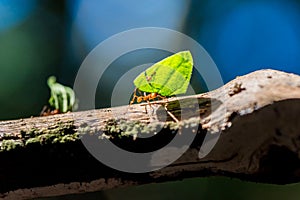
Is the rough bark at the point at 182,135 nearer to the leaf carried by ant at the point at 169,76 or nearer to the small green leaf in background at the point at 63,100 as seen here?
the leaf carried by ant at the point at 169,76

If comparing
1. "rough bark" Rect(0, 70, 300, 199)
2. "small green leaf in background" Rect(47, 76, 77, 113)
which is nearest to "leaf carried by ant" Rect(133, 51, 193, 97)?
"rough bark" Rect(0, 70, 300, 199)

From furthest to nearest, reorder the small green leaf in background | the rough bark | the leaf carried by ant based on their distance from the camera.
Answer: the small green leaf in background → the leaf carried by ant → the rough bark

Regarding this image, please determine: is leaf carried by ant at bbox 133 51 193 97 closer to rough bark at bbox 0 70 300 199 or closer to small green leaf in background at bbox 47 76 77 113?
rough bark at bbox 0 70 300 199

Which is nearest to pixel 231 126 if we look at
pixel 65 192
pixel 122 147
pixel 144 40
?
pixel 122 147

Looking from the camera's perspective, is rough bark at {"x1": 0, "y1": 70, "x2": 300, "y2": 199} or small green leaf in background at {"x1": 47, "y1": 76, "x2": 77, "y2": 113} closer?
rough bark at {"x1": 0, "y1": 70, "x2": 300, "y2": 199}

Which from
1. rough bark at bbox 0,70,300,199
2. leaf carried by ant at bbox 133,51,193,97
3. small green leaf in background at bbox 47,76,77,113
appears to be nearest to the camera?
rough bark at bbox 0,70,300,199

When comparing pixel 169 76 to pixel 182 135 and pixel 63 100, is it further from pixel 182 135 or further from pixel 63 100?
pixel 63 100

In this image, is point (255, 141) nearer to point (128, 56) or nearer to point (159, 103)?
point (159, 103)
